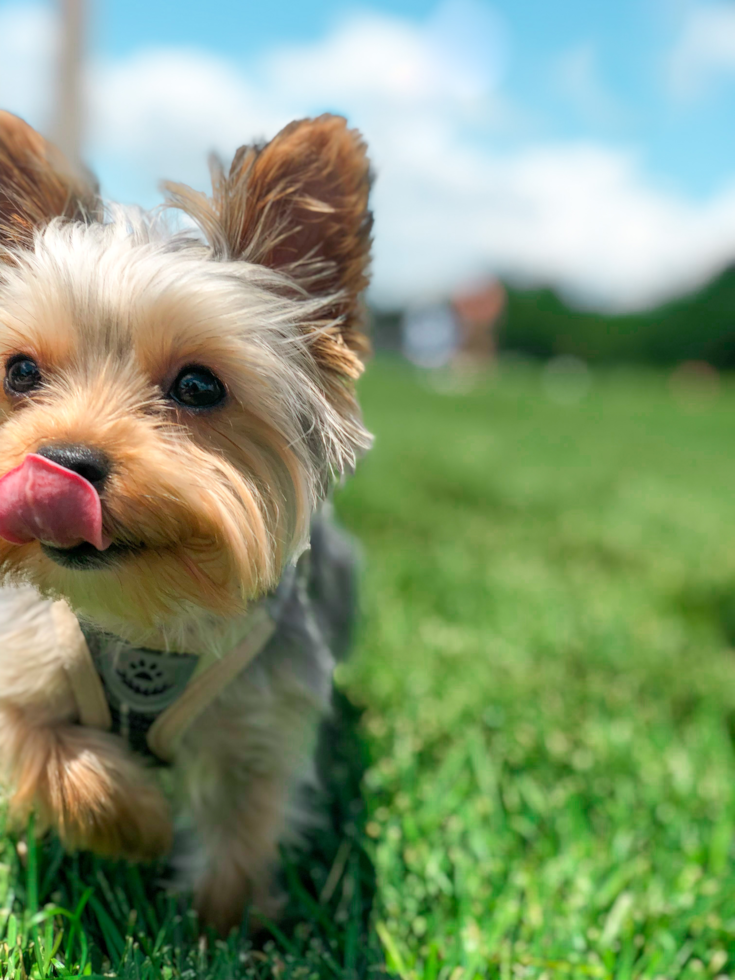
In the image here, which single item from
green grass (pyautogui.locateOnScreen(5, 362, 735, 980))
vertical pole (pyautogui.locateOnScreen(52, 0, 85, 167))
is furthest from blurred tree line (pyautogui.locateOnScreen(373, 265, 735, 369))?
green grass (pyautogui.locateOnScreen(5, 362, 735, 980))

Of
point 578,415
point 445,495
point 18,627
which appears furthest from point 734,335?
point 18,627

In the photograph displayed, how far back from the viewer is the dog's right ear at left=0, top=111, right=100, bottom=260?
196cm

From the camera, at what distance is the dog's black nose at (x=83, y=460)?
1.63 m

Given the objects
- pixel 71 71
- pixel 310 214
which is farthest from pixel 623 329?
pixel 310 214

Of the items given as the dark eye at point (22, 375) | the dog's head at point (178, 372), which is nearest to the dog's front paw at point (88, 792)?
the dog's head at point (178, 372)

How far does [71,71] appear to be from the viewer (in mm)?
11203

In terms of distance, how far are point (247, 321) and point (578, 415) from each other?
12.2 metres

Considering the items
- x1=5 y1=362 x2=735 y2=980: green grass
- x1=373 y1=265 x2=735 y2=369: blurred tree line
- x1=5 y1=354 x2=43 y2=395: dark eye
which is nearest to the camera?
x1=5 y1=354 x2=43 y2=395: dark eye

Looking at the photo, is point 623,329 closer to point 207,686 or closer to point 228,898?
point 228,898

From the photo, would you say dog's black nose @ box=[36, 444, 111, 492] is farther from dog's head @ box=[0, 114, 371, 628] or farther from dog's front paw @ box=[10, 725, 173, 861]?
dog's front paw @ box=[10, 725, 173, 861]

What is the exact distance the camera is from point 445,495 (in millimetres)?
6922

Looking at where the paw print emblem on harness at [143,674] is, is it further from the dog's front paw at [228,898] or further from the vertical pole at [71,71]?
the vertical pole at [71,71]

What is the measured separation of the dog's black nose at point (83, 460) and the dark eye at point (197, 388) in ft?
0.91

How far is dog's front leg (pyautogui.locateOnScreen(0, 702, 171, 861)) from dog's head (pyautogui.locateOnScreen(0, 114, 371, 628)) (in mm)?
407
